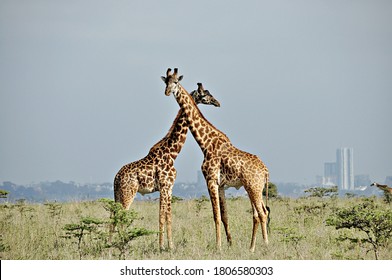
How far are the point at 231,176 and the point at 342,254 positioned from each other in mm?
1900

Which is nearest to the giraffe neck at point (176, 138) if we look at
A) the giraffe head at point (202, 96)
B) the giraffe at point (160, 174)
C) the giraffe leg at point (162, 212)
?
the giraffe at point (160, 174)

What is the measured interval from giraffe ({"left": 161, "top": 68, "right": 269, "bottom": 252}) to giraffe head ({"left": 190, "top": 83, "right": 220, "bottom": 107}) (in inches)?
12.2

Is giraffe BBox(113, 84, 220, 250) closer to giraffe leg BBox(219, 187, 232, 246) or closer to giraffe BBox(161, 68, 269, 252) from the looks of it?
giraffe BBox(161, 68, 269, 252)

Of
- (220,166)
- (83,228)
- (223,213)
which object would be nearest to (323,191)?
(223,213)

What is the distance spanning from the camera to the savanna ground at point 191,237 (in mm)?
10672

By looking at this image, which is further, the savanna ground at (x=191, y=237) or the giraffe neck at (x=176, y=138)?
the giraffe neck at (x=176, y=138)

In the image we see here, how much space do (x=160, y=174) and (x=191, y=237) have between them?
4.63 ft

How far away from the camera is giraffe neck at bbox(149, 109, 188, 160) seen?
1156cm

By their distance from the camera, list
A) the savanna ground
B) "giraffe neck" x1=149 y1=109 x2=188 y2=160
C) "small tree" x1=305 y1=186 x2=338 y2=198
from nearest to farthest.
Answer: the savanna ground
"giraffe neck" x1=149 y1=109 x2=188 y2=160
"small tree" x1=305 y1=186 x2=338 y2=198

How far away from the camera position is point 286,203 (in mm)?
16594

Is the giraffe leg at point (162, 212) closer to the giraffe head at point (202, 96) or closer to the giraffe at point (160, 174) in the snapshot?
the giraffe at point (160, 174)

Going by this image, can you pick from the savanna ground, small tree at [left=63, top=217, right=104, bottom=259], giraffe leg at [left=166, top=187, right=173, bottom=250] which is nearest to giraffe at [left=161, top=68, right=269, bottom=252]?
the savanna ground
